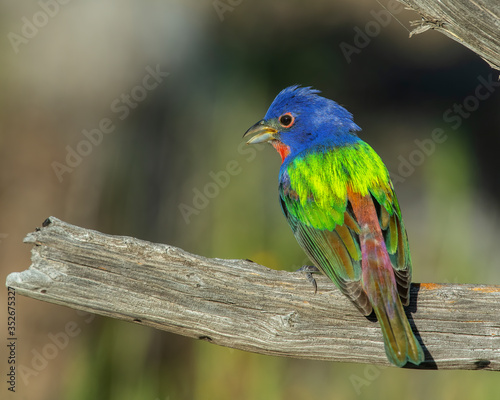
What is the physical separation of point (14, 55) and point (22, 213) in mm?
1506

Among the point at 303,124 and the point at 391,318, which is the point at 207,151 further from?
the point at 391,318

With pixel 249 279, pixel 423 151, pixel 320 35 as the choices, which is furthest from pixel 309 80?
pixel 249 279

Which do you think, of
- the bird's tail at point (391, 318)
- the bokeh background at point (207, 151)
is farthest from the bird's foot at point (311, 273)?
the bokeh background at point (207, 151)

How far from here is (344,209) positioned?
11.9 ft

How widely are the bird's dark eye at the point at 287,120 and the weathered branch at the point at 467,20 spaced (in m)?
1.44

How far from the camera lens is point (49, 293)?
9.79 feet

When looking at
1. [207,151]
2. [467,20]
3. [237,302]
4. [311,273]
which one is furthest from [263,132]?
[207,151]

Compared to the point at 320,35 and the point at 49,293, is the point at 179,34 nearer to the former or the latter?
the point at 320,35

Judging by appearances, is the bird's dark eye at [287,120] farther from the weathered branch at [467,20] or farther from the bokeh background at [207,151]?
the bokeh background at [207,151]

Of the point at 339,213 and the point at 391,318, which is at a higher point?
the point at 339,213

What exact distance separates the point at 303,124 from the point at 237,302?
161 centimetres

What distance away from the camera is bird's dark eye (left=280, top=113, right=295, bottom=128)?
14.1ft

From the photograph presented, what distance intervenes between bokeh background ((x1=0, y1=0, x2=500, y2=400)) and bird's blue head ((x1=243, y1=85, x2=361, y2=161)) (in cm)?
181

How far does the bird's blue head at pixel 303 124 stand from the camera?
13.7ft
